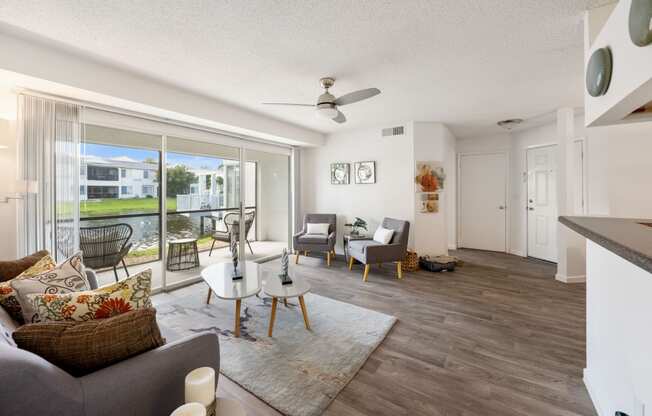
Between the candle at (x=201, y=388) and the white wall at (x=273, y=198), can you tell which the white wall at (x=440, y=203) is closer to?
the white wall at (x=273, y=198)

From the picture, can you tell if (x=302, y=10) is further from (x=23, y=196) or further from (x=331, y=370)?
(x=23, y=196)

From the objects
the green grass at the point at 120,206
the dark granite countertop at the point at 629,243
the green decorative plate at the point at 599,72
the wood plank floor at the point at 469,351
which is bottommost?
the wood plank floor at the point at 469,351

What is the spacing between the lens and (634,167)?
8.13 feet

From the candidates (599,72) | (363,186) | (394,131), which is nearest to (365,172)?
(363,186)

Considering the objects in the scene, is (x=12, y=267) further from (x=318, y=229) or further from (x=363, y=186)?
(x=363, y=186)

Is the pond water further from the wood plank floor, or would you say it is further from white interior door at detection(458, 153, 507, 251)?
white interior door at detection(458, 153, 507, 251)

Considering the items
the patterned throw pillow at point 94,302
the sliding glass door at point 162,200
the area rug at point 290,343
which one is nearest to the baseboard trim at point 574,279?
the area rug at point 290,343

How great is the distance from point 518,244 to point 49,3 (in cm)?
691

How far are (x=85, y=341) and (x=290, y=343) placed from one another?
1585mm

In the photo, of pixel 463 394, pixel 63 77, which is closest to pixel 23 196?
pixel 63 77

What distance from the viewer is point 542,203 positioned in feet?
15.9

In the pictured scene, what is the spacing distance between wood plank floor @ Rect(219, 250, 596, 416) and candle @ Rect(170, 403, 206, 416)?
0.93 m

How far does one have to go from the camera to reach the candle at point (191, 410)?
817 millimetres

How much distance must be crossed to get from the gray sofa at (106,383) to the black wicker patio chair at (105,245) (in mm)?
2065
